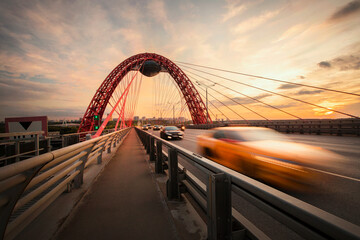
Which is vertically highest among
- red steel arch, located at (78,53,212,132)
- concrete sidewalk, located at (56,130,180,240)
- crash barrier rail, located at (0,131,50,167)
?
red steel arch, located at (78,53,212,132)

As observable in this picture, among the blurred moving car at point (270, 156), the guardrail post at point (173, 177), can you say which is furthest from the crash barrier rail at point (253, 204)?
the blurred moving car at point (270, 156)

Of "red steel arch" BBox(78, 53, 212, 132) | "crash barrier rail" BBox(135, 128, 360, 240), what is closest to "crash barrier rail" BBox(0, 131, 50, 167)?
"crash barrier rail" BBox(135, 128, 360, 240)

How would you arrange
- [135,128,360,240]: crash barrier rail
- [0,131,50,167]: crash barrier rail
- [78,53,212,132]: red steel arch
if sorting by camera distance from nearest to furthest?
[135,128,360,240]: crash barrier rail, [0,131,50,167]: crash barrier rail, [78,53,212,132]: red steel arch

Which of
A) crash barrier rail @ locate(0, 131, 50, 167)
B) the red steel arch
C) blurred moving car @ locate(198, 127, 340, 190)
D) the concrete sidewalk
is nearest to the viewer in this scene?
the concrete sidewalk

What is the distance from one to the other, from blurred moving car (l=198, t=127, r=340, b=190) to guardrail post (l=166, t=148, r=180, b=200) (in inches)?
88.2

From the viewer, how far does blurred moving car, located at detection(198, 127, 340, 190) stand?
3.61m

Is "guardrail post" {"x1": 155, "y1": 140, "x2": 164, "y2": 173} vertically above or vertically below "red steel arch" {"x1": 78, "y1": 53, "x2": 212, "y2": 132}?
below

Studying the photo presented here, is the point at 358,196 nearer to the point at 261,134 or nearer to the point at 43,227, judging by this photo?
the point at 261,134

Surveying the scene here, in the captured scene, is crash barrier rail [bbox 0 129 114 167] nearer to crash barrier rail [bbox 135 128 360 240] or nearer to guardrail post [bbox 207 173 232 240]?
crash barrier rail [bbox 135 128 360 240]

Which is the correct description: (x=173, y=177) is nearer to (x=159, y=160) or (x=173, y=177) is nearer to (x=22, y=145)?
(x=159, y=160)

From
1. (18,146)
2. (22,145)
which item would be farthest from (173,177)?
(22,145)

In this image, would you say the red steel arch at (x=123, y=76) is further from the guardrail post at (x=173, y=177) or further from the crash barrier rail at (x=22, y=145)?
the guardrail post at (x=173, y=177)

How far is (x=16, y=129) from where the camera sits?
1400 centimetres

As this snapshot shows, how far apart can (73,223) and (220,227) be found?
2360 millimetres
